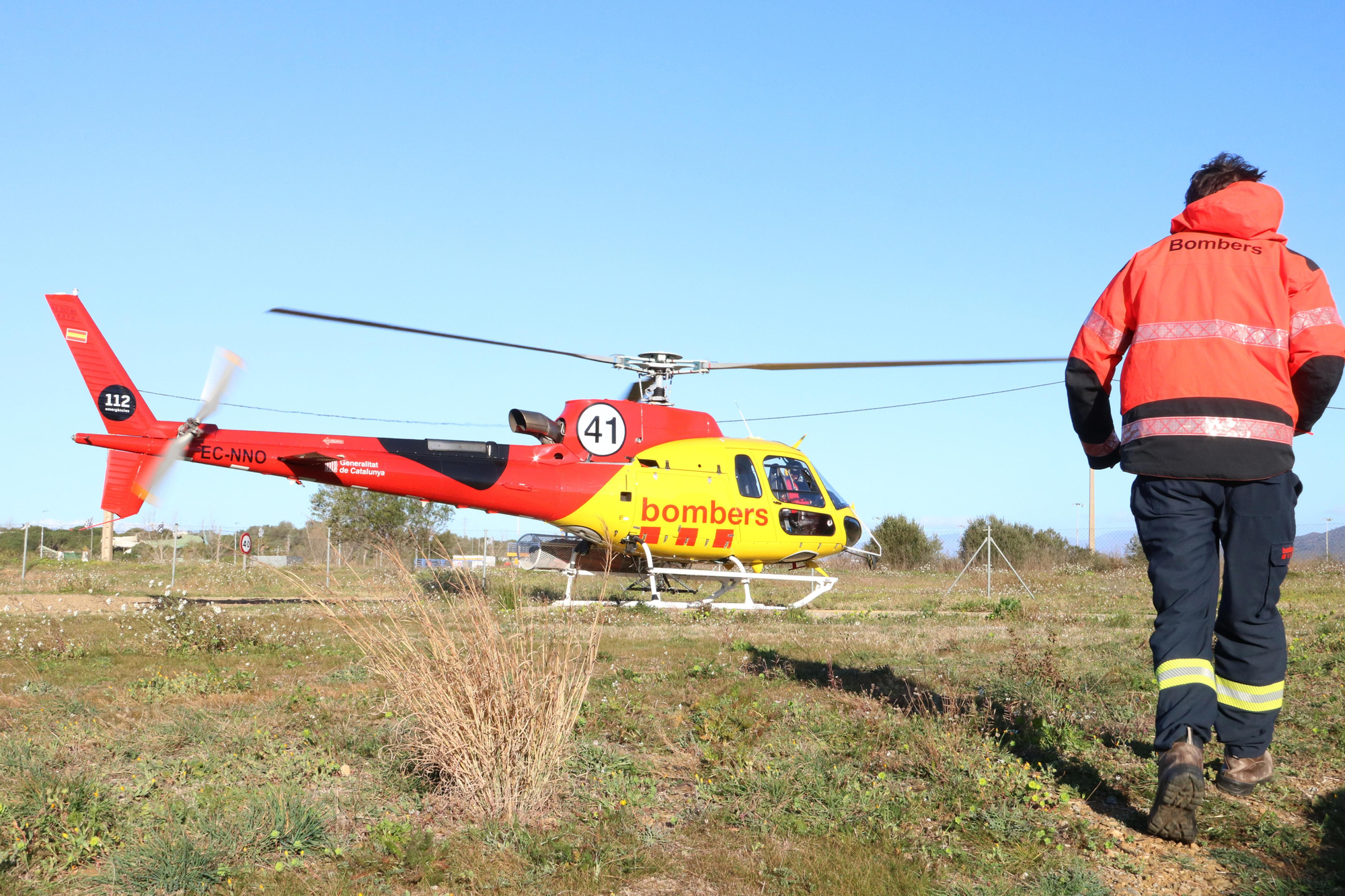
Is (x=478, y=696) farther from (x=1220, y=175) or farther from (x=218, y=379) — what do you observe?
(x=218, y=379)

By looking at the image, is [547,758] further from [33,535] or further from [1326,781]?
[33,535]

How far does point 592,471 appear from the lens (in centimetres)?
1459

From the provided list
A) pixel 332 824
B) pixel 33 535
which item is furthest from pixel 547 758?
pixel 33 535

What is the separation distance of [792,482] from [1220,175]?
38.4 ft

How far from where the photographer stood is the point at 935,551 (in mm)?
38719

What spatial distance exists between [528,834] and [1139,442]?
2883 millimetres

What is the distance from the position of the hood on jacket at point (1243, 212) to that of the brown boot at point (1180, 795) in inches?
81.2

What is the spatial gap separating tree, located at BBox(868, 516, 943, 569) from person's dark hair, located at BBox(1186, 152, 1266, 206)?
3440cm

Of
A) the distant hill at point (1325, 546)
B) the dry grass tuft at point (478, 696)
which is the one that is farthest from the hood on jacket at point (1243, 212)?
the distant hill at point (1325, 546)

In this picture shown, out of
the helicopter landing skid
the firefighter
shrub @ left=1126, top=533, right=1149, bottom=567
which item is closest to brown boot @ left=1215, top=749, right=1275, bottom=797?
the firefighter

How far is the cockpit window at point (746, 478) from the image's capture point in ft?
50.2

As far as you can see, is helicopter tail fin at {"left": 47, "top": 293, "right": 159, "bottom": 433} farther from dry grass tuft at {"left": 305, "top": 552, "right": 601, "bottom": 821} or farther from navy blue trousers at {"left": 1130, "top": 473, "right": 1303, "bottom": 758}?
navy blue trousers at {"left": 1130, "top": 473, "right": 1303, "bottom": 758}

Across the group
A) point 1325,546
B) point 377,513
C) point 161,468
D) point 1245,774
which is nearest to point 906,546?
point 1325,546

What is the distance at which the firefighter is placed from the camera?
149 inches
